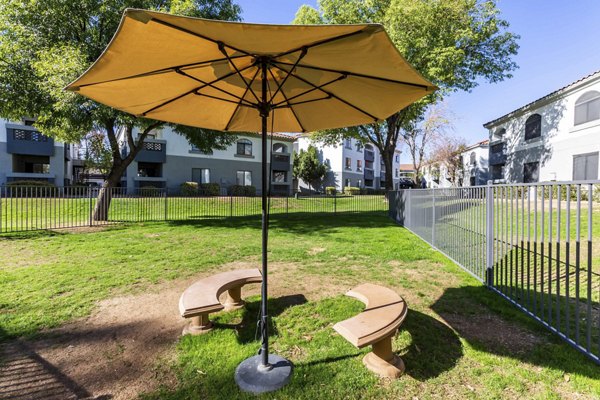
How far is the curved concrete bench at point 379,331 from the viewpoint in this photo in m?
2.43

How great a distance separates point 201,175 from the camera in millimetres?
27672

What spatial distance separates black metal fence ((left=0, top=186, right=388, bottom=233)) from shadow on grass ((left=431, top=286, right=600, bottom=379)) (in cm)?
1188

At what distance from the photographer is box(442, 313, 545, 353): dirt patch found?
3082 mm

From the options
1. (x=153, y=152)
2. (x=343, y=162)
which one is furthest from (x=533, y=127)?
(x=153, y=152)

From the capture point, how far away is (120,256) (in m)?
6.69

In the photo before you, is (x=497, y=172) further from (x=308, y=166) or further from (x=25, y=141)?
(x=25, y=141)

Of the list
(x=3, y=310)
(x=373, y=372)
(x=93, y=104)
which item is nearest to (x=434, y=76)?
(x=93, y=104)

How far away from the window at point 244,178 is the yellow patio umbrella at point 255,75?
85.1 feet

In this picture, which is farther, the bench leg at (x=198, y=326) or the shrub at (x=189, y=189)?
the shrub at (x=189, y=189)

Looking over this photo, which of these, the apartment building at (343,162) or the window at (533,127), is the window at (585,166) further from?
the apartment building at (343,162)

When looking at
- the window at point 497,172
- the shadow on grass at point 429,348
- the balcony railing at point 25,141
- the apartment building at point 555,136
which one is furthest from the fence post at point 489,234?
the balcony railing at point 25,141

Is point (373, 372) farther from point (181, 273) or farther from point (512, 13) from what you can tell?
point (512, 13)

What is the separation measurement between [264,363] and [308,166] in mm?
34258

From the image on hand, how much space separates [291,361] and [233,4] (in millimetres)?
13712
